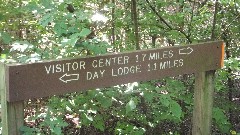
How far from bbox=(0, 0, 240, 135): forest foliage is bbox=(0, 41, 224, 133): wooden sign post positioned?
17cm

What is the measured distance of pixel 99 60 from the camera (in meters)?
2.55

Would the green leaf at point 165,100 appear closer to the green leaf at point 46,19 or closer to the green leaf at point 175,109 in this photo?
the green leaf at point 175,109

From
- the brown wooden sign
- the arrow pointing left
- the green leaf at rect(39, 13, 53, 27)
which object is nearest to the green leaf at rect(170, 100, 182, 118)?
the brown wooden sign

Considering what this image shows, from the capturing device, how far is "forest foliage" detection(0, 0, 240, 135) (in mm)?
2947

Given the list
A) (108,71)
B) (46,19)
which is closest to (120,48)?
(108,71)

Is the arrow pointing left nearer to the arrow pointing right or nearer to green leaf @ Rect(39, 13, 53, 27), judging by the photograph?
green leaf @ Rect(39, 13, 53, 27)

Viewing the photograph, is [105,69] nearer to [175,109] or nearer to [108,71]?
[108,71]

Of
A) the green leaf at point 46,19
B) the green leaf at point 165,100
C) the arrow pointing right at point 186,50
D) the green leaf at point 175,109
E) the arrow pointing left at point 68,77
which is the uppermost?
the green leaf at point 46,19

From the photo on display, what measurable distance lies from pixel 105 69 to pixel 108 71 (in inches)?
1.2

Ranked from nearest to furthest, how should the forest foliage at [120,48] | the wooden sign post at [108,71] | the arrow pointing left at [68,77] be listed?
the wooden sign post at [108,71]
the arrow pointing left at [68,77]
the forest foliage at [120,48]

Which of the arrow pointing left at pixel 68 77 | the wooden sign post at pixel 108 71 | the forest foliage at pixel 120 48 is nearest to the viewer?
the wooden sign post at pixel 108 71

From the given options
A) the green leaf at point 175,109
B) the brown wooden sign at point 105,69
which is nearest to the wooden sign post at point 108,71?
the brown wooden sign at point 105,69

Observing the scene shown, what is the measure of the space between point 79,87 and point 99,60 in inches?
9.9

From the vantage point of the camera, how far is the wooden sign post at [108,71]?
2242 mm
